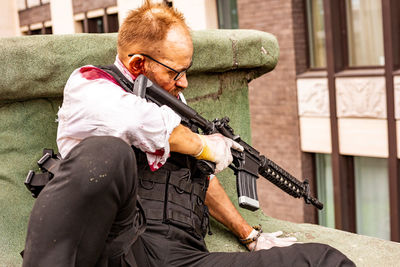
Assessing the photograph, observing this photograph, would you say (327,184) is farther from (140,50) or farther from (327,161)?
(140,50)

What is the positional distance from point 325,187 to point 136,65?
7.52 m

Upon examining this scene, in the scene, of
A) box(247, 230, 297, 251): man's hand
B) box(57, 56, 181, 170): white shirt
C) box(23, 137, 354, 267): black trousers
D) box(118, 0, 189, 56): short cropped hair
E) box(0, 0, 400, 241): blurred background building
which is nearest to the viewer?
box(23, 137, 354, 267): black trousers

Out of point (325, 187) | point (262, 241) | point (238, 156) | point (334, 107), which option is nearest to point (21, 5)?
point (325, 187)

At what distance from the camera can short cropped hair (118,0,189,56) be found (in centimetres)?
208

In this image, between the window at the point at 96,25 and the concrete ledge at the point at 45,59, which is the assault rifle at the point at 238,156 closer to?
the concrete ledge at the point at 45,59

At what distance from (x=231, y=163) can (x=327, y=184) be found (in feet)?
22.8

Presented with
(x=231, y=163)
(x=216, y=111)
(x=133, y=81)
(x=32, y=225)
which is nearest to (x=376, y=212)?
(x=216, y=111)

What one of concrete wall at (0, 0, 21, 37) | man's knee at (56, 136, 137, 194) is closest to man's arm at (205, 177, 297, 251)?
man's knee at (56, 136, 137, 194)

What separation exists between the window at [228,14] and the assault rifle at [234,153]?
24.6 ft

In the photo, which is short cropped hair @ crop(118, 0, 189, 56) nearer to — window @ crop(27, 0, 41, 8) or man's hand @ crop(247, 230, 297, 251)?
man's hand @ crop(247, 230, 297, 251)

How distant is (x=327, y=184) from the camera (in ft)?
30.0

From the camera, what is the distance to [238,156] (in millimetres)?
2486

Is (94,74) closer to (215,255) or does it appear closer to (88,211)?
(88,211)

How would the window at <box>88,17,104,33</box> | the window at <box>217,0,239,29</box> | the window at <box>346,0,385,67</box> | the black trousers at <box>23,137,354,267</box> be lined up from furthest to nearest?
the window at <box>88,17,104,33</box> < the window at <box>217,0,239,29</box> < the window at <box>346,0,385,67</box> < the black trousers at <box>23,137,354,267</box>
